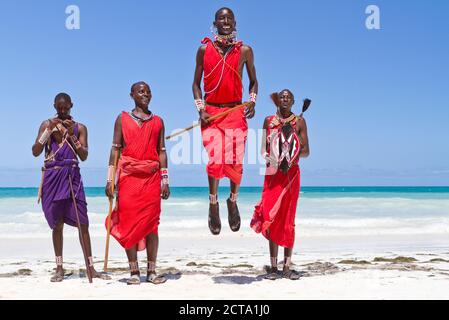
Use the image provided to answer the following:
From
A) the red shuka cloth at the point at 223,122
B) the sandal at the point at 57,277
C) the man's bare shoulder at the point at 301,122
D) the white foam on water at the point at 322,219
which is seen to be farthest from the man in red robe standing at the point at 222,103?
the white foam on water at the point at 322,219

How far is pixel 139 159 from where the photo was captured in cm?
742

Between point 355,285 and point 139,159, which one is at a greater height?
point 139,159

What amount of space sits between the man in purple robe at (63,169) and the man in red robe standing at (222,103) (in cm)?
175

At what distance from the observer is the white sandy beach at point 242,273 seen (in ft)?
23.4

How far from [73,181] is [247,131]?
2.50 metres

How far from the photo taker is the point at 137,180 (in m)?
7.44

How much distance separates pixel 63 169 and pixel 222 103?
2363 millimetres

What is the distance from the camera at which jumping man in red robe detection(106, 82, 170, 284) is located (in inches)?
292

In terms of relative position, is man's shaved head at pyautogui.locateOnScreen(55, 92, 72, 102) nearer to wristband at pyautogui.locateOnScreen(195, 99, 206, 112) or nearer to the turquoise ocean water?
wristband at pyautogui.locateOnScreen(195, 99, 206, 112)

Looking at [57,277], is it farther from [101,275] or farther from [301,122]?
[301,122]

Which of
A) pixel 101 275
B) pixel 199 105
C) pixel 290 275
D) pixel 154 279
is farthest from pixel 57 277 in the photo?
pixel 290 275

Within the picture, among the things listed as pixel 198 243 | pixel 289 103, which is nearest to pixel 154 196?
pixel 289 103

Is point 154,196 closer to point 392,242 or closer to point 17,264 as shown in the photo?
point 17,264

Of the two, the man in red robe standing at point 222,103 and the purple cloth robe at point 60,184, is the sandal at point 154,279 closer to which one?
the man in red robe standing at point 222,103
